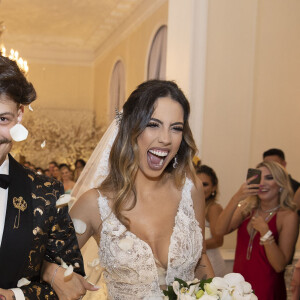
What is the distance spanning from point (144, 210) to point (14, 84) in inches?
51.5

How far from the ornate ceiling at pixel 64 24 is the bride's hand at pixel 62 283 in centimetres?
806

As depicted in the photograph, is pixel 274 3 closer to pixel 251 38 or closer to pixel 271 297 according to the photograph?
pixel 251 38

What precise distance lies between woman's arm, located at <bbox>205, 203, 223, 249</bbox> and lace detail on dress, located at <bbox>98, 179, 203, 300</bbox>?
5.12 ft

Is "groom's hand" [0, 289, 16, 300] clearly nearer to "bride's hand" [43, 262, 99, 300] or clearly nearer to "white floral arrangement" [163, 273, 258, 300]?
"bride's hand" [43, 262, 99, 300]

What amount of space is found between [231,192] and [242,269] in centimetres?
181

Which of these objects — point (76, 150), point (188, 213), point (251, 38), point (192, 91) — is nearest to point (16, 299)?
point (188, 213)

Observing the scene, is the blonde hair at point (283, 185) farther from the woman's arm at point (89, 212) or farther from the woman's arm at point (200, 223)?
the woman's arm at point (89, 212)

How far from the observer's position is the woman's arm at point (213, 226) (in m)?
4.44

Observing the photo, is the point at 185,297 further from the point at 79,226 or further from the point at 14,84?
the point at 14,84

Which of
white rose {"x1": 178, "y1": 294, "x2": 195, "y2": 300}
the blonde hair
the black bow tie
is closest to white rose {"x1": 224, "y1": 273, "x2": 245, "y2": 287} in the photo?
white rose {"x1": 178, "y1": 294, "x2": 195, "y2": 300}

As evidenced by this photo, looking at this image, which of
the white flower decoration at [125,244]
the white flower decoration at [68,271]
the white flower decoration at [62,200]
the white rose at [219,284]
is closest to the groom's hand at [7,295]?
the white flower decoration at [68,271]

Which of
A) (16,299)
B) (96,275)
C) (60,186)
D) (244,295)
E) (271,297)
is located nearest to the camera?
(16,299)

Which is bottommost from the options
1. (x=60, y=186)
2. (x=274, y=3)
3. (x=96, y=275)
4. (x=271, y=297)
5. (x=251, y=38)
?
(x=271, y=297)

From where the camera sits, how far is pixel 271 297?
4035 mm
